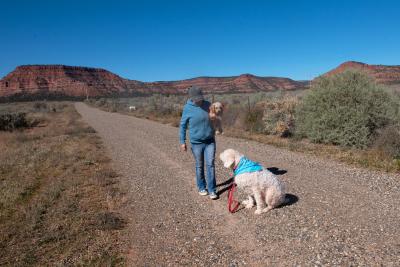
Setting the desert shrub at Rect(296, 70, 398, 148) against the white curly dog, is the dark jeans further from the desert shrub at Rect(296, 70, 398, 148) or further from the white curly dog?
the desert shrub at Rect(296, 70, 398, 148)

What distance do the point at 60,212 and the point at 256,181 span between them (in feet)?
11.4

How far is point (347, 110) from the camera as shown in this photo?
39.2 ft

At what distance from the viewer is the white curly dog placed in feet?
17.3

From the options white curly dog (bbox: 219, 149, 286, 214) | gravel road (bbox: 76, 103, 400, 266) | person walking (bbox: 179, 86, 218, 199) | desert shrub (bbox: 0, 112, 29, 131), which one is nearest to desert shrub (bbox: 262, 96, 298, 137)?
gravel road (bbox: 76, 103, 400, 266)

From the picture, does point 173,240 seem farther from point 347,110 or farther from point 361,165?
point 347,110

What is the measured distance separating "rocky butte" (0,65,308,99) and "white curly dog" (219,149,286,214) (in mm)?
127962

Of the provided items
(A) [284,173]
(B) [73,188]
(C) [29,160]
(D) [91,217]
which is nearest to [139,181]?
(B) [73,188]

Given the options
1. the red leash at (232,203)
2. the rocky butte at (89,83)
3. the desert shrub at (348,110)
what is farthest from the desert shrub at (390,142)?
the rocky butte at (89,83)

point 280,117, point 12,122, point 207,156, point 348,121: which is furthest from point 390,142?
point 12,122

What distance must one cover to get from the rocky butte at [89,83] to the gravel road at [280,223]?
12599 cm

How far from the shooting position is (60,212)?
6.04 m

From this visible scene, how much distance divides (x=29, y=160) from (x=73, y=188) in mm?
4720

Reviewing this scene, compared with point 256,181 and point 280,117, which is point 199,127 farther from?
point 280,117

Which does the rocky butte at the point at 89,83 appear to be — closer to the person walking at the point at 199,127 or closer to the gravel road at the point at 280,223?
the gravel road at the point at 280,223
